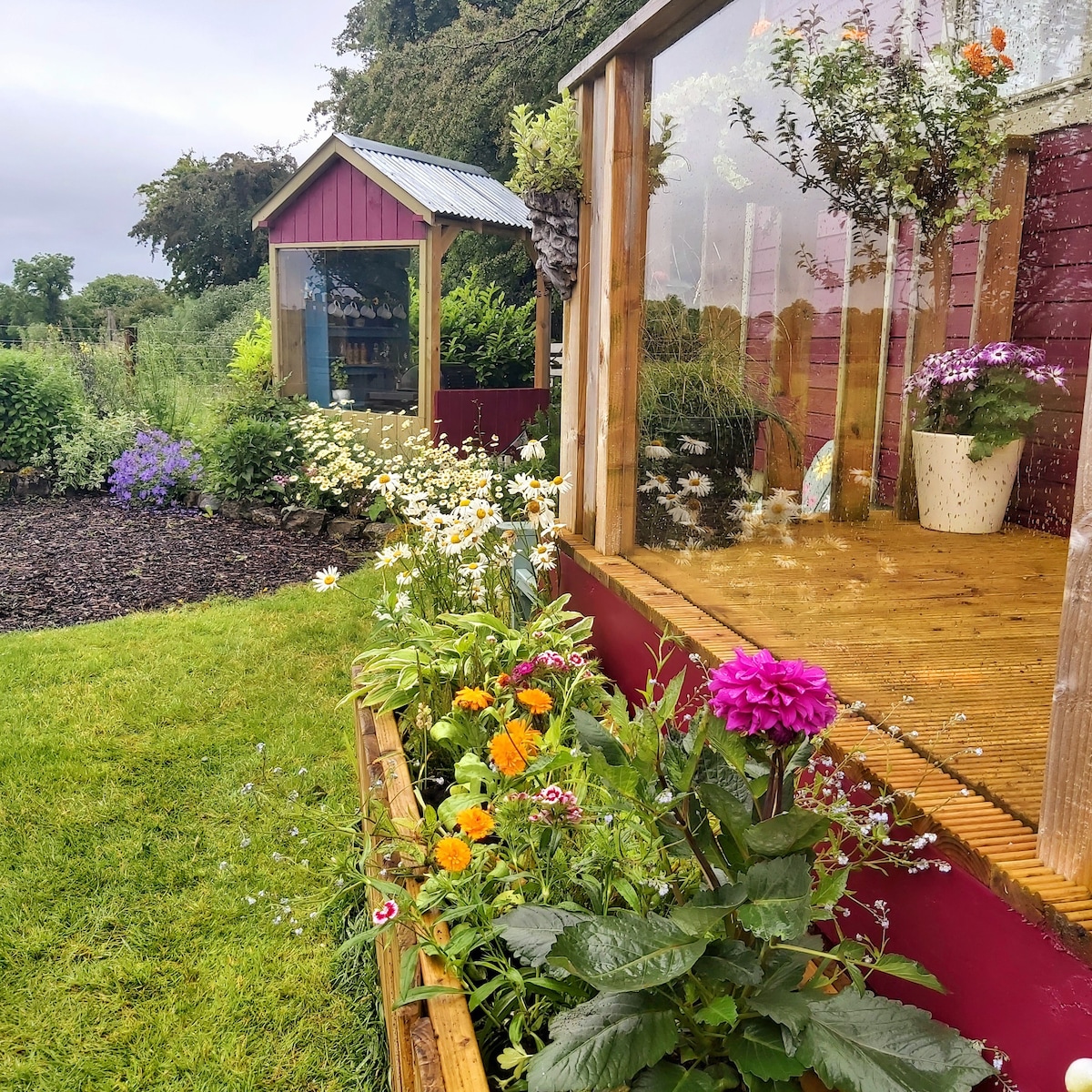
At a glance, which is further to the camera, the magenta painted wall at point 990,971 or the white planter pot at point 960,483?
the white planter pot at point 960,483

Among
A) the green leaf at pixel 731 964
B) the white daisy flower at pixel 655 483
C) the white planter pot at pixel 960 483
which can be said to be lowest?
the green leaf at pixel 731 964

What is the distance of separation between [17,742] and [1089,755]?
3260 millimetres

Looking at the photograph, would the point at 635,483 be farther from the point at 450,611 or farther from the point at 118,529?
the point at 118,529

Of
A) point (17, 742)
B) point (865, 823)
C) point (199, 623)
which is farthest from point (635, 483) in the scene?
point (199, 623)

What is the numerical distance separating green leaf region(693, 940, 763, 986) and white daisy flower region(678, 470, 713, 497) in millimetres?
1376

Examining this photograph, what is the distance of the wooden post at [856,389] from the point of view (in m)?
2.09

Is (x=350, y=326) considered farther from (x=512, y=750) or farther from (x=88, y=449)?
(x=512, y=750)

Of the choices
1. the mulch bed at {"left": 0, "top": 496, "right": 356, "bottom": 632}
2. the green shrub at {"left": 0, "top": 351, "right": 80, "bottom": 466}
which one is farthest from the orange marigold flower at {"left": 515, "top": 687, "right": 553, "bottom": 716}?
the green shrub at {"left": 0, "top": 351, "right": 80, "bottom": 466}

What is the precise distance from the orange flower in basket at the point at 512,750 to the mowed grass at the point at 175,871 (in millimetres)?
454

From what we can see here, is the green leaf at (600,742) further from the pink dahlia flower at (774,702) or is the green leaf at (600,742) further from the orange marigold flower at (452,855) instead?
the orange marigold flower at (452,855)

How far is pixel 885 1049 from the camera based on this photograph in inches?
43.9

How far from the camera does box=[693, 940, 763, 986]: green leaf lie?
118cm

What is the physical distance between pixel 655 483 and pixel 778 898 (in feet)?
5.36

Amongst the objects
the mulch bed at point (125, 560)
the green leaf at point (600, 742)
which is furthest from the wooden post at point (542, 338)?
the green leaf at point (600, 742)
